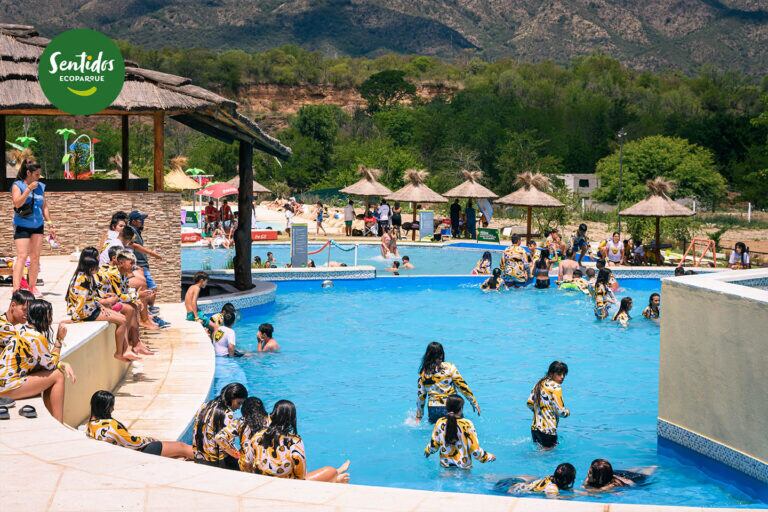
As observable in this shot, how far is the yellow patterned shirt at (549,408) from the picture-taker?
9.66 meters

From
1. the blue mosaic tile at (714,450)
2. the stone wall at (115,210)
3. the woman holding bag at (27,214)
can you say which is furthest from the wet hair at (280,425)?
the stone wall at (115,210)

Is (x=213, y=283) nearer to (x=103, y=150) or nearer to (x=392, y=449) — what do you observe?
(x=392, y=449)

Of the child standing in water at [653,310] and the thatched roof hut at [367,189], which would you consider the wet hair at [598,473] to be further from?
Answer: the thatched roof hut at [367,189]

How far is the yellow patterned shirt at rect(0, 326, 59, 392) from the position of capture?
746cm

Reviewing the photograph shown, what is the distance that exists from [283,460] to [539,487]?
96.4 inches

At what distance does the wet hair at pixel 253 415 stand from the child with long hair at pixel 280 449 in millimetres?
289

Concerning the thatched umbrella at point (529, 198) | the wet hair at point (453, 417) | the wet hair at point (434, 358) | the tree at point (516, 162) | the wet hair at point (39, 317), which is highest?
the tree at point (516, 162)

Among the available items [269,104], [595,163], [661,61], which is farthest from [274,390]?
[661,61]

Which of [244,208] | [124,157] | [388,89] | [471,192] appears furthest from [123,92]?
[388,89]

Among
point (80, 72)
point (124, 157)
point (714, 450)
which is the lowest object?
point (714, 450)

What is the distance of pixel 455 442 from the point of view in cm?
887

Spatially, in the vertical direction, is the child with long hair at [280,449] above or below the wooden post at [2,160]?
below

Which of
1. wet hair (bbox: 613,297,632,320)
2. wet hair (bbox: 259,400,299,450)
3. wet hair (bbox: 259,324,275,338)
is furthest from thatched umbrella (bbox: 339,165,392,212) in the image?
wet hair (bbox: 259,400,299,450)

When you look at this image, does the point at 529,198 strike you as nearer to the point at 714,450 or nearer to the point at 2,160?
the point at 2,160
